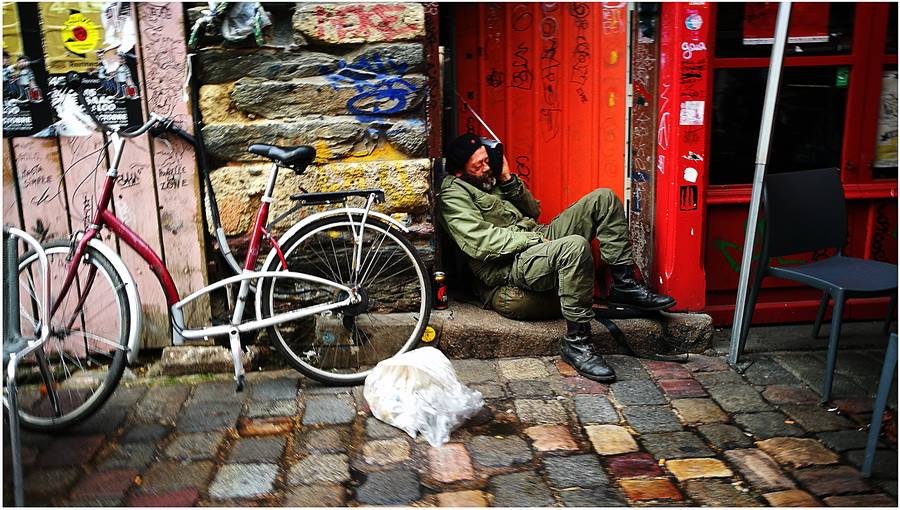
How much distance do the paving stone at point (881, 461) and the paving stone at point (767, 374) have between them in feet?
2.25

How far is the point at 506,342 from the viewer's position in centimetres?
382

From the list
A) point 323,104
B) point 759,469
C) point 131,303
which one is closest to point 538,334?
point 759,469

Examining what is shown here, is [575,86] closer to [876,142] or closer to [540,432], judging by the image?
[876,142]

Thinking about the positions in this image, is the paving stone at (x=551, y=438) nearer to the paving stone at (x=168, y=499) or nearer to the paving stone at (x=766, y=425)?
the paving stone at (x=766, y=425)

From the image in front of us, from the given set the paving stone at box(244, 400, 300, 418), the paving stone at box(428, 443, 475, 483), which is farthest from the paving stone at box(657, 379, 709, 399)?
the paving stone at box(244, 400, 300, 418)

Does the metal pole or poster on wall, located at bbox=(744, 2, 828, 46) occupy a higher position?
poster on wall, located at bbox=(744, 2, 828, 46)

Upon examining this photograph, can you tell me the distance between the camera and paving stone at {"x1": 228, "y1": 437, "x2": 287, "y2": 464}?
2.82 meters

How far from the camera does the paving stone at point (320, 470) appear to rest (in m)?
2.68

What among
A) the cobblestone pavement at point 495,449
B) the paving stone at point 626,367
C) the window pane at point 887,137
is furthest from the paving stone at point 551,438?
the window pane at point 887,137

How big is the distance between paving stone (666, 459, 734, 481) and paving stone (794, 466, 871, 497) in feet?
0.90

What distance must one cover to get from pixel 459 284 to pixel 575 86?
1.42 m

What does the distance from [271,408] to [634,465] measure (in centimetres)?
165

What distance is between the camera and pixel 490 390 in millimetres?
3430

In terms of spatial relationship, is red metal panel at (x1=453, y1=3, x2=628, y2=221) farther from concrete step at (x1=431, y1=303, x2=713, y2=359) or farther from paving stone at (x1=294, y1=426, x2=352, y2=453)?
paving stone at (x1=294, y1=426, x2=352, y2=453)
